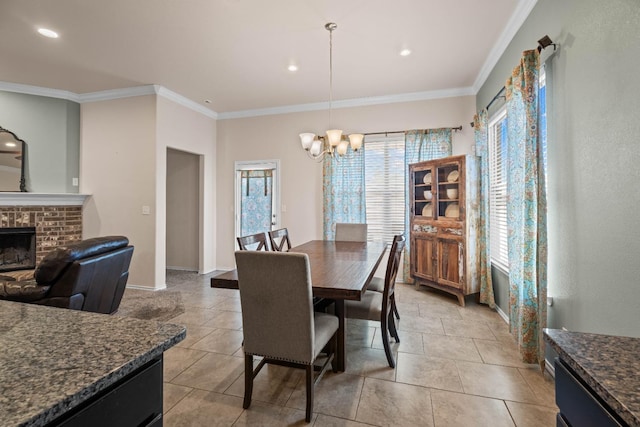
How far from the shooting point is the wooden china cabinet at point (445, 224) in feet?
11.8

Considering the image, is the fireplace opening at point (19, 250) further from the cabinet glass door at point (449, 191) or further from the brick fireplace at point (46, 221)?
the cabinet glass door at point (449, 191)

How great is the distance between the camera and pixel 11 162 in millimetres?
4227

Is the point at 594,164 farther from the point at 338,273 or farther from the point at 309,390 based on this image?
the point at 309,390

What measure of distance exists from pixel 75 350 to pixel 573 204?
101 inches

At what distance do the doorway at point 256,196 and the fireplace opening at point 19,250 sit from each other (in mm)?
2864

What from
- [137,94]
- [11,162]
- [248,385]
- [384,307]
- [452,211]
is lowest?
[248,385]

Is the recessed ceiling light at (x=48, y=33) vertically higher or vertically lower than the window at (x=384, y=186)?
higher

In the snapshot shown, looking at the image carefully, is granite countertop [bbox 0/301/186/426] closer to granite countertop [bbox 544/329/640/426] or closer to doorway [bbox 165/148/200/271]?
granite countertop [bbox 544/329/640/426]

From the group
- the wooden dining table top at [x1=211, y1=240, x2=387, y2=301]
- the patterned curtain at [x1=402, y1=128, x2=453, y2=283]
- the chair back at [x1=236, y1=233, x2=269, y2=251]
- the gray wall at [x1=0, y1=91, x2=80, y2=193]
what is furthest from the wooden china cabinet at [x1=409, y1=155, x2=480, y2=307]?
the gray wall at [x1=0, y1=91, x2=80, y2=193]

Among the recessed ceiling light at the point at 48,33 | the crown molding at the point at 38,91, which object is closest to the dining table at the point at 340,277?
the recessed ceiling light at the point at 48,33

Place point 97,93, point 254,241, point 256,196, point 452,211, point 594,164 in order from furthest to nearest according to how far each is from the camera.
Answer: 1. point 256,196
2. point 97,93
3. point 452,211
4. point 254,241
5. point 594,164

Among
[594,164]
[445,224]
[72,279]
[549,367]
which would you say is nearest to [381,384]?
[549,367]

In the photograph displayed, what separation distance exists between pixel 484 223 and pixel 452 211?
0.39m

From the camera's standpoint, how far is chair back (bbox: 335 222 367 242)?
3.94m
